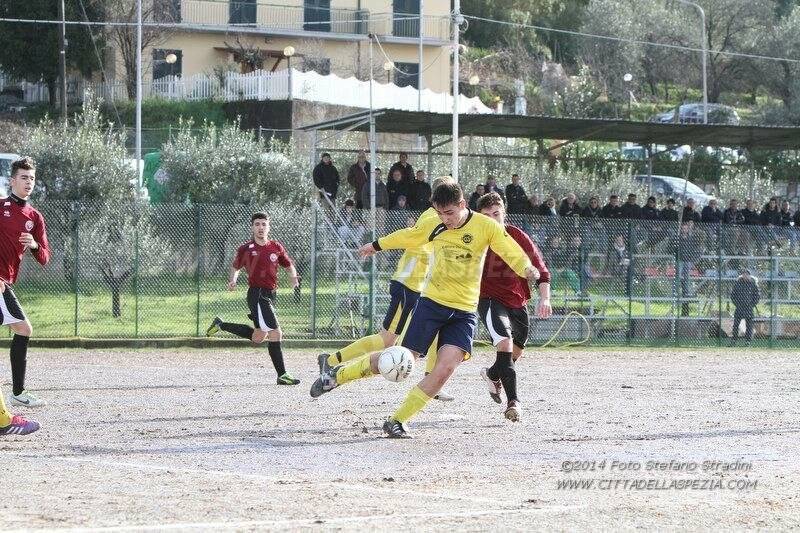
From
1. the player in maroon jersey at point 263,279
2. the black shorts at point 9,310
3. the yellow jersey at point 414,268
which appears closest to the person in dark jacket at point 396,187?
the player in maroon jersey at point 263,279

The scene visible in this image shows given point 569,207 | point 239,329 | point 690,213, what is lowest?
point 239,329

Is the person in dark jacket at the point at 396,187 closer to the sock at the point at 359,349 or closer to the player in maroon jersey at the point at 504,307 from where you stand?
the sock at the point at 359,349

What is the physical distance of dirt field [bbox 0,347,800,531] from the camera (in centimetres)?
733

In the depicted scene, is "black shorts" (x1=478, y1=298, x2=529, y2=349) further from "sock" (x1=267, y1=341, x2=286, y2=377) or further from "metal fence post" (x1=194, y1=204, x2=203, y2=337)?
"metal fence post" (x1=194, y1=204, x2=203, y2=337)

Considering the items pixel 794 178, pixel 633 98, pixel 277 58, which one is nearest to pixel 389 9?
pixel 277 58

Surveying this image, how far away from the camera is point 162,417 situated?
11.8 meters

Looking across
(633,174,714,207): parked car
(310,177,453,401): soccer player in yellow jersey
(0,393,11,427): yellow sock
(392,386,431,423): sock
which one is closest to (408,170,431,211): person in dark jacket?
(310,177,453,401): soccer player in yellow jersey

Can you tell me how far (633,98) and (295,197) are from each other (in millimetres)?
32052

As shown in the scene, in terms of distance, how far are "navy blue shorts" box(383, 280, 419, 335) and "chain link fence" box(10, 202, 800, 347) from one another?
9001 millimetres

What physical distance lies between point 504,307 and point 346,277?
11.9 meters

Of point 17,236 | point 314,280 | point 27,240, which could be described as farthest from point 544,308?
point 314,280

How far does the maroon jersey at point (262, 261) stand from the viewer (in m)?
15.0

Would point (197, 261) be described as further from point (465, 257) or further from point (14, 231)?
point (465, 257)

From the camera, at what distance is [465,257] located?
10.2 meters
